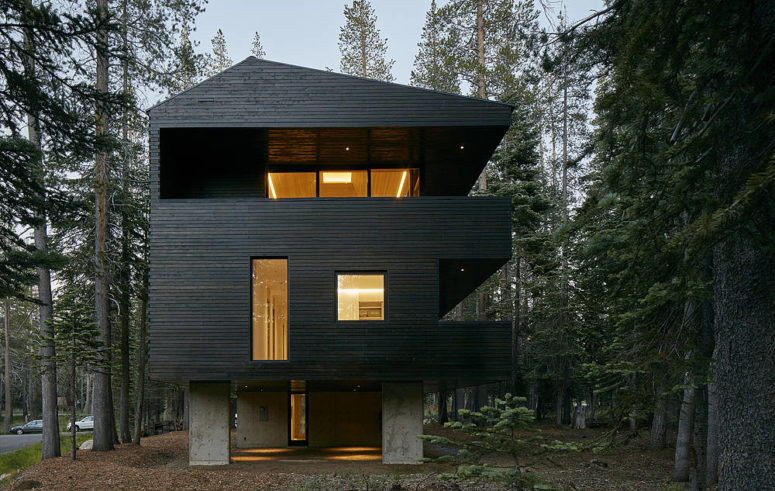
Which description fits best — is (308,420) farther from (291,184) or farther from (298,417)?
(291,184)

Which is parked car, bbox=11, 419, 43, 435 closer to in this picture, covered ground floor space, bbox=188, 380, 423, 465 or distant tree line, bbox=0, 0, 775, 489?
distant tree line, bbox=0, 0, 775, 489

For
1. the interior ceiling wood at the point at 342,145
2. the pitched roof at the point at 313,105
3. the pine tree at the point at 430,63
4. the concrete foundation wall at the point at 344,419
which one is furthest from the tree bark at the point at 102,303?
the pine tree at the point at 430,63

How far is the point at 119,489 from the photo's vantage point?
34.2ft

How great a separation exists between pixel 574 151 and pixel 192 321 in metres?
25.7

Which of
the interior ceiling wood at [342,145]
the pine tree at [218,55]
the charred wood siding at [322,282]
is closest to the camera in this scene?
the charred wood siding at [322,282]

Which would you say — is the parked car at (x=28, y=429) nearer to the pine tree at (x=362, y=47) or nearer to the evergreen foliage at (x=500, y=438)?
the pine tree at (x=362, y=47)

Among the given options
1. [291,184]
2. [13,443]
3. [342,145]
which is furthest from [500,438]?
[13,443]

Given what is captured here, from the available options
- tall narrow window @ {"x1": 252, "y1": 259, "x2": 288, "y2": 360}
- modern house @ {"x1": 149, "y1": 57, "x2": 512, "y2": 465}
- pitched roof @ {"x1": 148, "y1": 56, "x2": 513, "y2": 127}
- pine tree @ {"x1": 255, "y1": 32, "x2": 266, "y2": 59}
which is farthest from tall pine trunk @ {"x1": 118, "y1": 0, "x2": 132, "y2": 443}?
pine tree @ {"x1": 255, "y1": 32, "x2": 266, "y2": 59}

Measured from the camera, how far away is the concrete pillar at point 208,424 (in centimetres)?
1375

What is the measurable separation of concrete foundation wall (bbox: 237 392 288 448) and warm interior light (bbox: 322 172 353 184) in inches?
298

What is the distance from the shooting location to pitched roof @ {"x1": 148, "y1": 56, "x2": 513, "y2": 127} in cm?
1356

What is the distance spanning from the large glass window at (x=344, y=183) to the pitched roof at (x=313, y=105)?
8.20 feet

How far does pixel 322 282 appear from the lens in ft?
43.9

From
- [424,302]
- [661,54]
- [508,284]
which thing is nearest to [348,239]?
[424,302]
